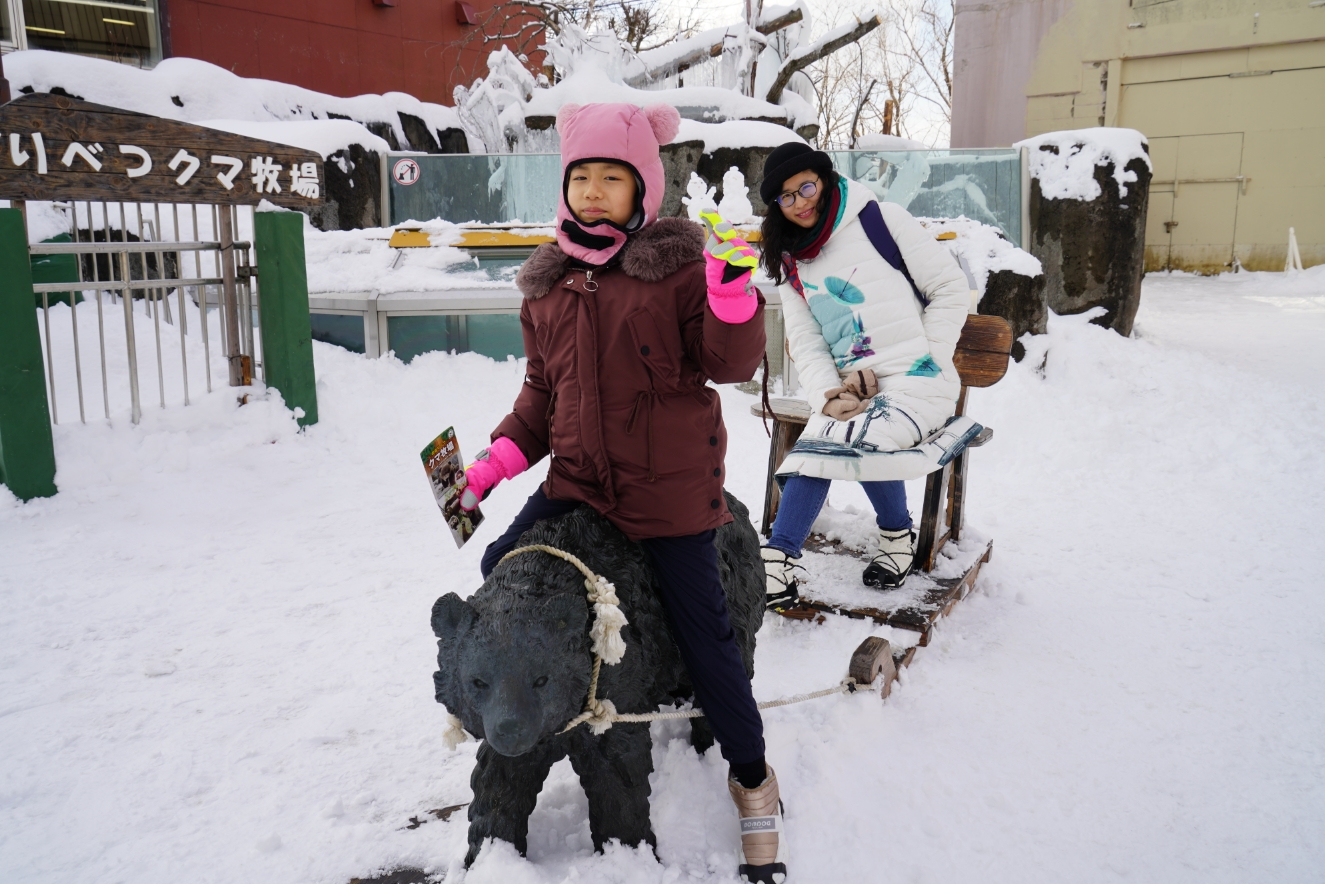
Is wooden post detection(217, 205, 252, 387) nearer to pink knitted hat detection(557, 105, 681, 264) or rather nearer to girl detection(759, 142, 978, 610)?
girl detection(759, 142, 978, 610)

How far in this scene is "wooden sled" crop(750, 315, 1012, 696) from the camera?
3459 millimetres

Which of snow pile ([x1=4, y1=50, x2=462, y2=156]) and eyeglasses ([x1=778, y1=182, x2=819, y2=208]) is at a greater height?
snow pile ([x1=4, y1=50, x2=462, y2=156])

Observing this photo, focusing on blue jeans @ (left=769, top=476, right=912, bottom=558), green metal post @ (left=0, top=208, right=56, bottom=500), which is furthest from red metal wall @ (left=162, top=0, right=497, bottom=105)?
blue jeans @ (left=769, top=476, right=912, bottom=558)

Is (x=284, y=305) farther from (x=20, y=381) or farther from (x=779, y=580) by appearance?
(x=779, y=580)

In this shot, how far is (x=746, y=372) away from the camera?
215cm

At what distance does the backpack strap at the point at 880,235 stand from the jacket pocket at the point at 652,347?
179cm

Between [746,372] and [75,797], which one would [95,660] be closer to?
[75,797]

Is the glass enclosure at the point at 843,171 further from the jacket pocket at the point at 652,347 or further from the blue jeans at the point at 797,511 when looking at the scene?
the jacket pocket at the point at 652,347

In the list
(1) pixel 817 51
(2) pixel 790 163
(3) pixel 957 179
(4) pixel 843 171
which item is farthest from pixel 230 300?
(1) pixel 817 51

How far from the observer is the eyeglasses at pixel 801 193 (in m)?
3.47

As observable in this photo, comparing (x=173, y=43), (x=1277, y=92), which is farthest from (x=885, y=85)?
(x=173, y=43)

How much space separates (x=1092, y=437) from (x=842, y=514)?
10.3ft

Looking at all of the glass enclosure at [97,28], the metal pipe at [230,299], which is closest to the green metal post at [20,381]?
the metal pipe at [230,299]

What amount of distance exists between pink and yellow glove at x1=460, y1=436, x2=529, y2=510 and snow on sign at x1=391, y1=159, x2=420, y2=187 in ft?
27.9
